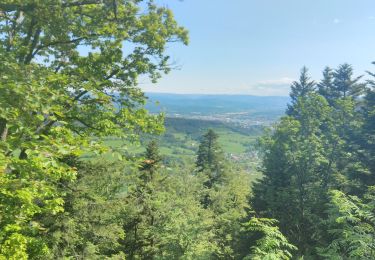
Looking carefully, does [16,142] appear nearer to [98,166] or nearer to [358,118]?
[98,166]

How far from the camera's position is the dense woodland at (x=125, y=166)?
7047 mm

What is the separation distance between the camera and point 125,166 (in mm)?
21312

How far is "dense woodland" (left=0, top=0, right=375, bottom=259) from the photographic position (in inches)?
277

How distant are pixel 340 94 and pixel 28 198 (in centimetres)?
4342

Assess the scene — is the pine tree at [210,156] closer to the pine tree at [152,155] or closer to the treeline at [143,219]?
the treeline at [143,219]

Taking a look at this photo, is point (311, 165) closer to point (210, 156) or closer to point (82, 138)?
point (210, 156)

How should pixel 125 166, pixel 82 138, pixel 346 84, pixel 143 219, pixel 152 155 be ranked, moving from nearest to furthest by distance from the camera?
pixel 82 138 < pixel 125 166 < pixel 143 219 < pixel 152 155 < pixel 346 84

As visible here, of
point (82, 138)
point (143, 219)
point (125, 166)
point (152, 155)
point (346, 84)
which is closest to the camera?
point (82, 138)

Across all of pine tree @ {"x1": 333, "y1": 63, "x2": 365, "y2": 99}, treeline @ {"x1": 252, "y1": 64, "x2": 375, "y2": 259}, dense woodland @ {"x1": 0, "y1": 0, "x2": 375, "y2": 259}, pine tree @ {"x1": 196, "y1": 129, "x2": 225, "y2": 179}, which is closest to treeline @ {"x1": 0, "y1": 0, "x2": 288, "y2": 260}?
dense woodland @ {"x1": 0, "y1": 0, "x2": 375, "y2": 259}

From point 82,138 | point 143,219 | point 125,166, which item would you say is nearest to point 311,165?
point 143,219

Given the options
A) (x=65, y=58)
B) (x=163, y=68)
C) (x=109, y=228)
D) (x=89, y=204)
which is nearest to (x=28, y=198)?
(x=65, y=58)

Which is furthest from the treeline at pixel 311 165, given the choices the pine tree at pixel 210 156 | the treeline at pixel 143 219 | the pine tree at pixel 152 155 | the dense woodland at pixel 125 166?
the pine tree at pixel 210 156

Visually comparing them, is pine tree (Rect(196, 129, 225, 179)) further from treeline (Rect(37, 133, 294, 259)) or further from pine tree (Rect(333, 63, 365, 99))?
→ pine tree (Rect(333, 63, 365, 99))

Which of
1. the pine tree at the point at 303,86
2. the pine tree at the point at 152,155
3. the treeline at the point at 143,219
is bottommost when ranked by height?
the treeline at the point at 143,219
